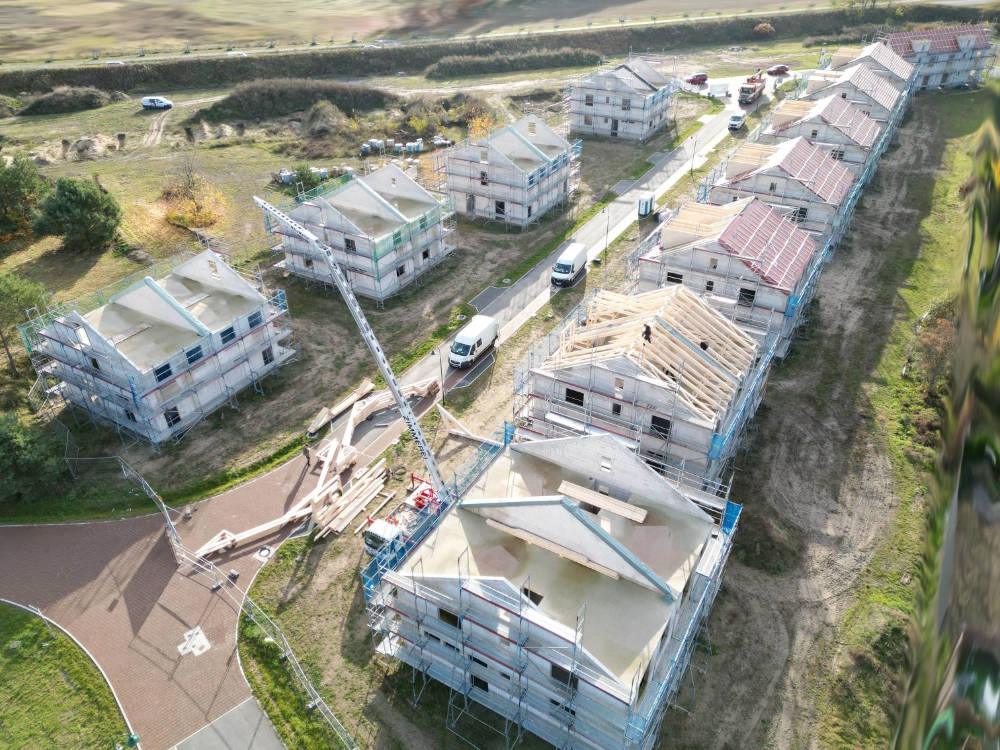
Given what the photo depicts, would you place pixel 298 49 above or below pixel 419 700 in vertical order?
above

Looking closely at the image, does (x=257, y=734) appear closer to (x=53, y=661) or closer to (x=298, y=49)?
(x=53, y=661)

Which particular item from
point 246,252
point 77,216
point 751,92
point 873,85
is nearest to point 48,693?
point 246,252

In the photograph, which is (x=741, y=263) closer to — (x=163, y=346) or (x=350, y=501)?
(x=350, y=501)

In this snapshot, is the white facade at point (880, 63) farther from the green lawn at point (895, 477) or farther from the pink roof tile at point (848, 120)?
the green lawn at point (895, 477)

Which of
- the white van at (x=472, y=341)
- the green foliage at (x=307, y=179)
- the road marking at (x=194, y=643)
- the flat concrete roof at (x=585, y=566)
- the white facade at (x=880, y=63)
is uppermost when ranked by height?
the white facade at (x=880, y=63)

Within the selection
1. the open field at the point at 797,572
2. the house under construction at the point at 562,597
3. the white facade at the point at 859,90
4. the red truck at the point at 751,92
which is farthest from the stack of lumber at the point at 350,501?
the red truck at the point at 751,92

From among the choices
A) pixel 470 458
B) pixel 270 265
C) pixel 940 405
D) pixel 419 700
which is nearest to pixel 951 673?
pixel 940 405

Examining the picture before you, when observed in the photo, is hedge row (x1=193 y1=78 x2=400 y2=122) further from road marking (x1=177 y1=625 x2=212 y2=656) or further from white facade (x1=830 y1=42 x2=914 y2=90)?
road marking (x1=177 y1=625 x2=212 y2=656)
